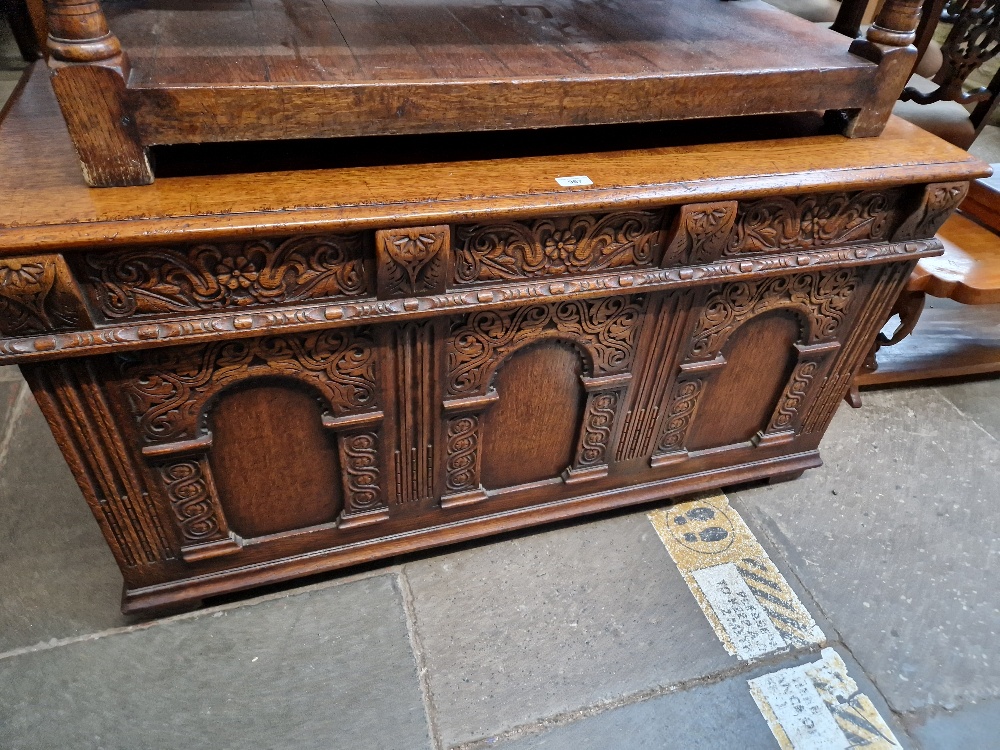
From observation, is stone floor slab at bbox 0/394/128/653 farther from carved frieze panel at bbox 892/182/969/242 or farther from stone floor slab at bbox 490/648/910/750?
carved frieze panel at bbox 892/182/969/242

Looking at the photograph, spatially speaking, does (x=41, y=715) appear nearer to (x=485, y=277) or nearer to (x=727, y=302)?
(x=485, y=277)

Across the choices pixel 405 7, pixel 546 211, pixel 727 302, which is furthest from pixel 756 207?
pixel 405 7

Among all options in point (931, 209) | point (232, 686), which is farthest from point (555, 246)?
point (232, 686)

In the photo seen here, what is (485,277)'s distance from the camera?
1335mm

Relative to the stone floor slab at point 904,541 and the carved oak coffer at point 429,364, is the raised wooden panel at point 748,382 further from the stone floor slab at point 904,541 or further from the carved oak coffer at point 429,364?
the stone floor slab at point 904,541

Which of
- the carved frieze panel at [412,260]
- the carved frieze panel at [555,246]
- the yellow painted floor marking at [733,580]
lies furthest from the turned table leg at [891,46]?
the yellow painted floor marking at [733,580]

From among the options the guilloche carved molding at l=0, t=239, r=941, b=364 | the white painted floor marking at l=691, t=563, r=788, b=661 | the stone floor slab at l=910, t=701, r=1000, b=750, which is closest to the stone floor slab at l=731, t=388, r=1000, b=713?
the stone floor slab at l=910, t=701, r=1000, b=750

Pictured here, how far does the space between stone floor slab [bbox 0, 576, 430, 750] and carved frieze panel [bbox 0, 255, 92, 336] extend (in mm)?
859

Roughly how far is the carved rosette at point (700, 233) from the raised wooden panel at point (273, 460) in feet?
2.59

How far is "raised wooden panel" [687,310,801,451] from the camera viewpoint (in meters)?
1.72

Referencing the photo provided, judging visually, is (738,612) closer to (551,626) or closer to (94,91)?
(551,626)

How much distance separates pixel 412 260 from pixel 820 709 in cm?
137

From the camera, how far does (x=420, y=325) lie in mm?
1372

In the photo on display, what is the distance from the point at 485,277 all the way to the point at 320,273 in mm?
305
